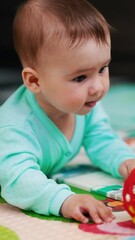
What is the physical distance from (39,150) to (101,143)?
219 millimetres

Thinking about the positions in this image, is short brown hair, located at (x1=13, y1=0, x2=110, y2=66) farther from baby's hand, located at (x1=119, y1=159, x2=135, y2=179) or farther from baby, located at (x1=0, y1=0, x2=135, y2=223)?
baby's hand, located at (x1=119, y1=159, x2=135, y2=179)

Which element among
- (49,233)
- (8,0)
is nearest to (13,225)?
(49,233)

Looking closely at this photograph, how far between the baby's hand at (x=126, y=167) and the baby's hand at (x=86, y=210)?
222mm

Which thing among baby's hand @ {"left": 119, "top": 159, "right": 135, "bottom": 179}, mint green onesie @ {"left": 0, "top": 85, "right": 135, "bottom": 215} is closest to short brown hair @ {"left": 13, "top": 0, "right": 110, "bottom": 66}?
mint green onesie @ {"left": 0, "top": 85, "right": 135, "bottom": 215}

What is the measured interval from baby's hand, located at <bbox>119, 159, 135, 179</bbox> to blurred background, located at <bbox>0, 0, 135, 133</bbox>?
3.70 ft

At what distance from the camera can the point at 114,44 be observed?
261 cm

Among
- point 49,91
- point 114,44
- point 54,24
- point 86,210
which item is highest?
point 54,24

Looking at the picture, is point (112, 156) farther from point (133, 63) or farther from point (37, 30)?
point (133, 63)

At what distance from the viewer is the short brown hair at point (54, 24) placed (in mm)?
1013

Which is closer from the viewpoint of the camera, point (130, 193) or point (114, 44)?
point (130, 193)

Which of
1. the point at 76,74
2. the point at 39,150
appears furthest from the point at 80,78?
the point at 39,150

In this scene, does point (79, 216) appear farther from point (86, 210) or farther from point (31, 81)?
point (31, 81)

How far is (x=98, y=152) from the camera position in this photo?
126 centimetres

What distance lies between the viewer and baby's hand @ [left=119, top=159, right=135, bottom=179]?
3.74 ft
